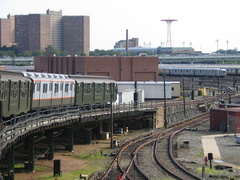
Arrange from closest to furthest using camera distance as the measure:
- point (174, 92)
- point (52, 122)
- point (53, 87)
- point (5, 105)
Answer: point (5, 105) → point (52, 122) → point (53, 87) → point (174, 92)

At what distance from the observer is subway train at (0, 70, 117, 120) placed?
94.8ft

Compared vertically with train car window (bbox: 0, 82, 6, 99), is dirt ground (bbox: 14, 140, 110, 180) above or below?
below

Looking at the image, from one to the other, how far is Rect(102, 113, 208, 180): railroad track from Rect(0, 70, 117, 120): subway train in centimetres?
547

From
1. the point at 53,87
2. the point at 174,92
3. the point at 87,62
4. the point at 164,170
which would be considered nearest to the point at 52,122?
the point at 53,87

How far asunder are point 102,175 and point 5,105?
22.4ft

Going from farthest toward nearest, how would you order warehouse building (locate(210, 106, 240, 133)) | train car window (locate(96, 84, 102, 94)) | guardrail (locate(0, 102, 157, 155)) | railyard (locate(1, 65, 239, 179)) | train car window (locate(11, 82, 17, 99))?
warehouse building (locate(210, 106, 240, 133)), train car window (locate(96, 84, 102, 94)), railyard (locate(1, 65, 239, 179)), train car window (locate(11, 82, 17, 99)), guardrail (locate(0, 102, 157, 155))

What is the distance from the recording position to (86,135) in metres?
45.6

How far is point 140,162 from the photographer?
35.2 meters

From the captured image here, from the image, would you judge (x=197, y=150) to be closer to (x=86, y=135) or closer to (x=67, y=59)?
(x=86, y=135)

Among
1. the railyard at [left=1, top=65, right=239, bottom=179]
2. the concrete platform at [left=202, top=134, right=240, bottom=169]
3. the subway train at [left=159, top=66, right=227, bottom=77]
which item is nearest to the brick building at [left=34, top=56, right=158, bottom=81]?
the railyard at [left=1, top=65, right=239, bottom=179]

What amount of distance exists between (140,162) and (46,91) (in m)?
7.91

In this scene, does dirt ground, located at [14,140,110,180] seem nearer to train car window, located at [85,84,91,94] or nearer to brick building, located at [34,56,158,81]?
train car window, located at [85,84,91,94]

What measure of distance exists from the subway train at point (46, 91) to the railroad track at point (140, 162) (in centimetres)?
547

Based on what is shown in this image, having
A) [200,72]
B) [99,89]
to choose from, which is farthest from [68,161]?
[200,72]
